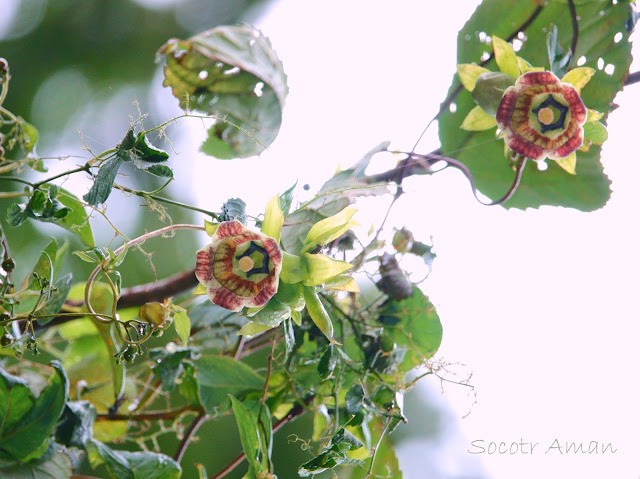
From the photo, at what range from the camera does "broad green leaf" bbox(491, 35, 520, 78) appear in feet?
1.60

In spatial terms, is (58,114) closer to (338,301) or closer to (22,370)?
(22,370)

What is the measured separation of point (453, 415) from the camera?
2.35 ft

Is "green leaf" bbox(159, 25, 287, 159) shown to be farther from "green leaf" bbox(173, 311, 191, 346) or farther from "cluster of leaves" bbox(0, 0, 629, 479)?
"green leaf" bbox(173, 311, 191, 346)

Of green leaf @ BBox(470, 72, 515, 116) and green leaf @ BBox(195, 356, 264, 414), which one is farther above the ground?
green leaf @ BBox(470, 72, 515, 116)

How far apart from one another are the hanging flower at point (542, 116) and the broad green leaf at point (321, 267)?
19cm

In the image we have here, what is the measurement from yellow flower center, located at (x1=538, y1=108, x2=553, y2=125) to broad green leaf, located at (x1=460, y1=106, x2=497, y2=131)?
62 millimetres

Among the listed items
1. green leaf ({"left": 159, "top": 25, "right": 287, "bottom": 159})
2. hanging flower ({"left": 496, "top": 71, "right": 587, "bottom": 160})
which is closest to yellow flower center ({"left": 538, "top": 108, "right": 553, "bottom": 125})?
hanging flower ({"left": 496, "top": 71, "right": 587, "bottom": 160})

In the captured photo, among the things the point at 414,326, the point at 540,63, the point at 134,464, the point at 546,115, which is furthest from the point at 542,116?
the point at 134,464

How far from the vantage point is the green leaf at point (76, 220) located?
44cm

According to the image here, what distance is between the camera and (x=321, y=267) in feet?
1.20

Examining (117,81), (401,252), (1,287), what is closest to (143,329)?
(1,287)

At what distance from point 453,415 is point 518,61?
0.42 metres

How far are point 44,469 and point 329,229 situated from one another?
287 mm

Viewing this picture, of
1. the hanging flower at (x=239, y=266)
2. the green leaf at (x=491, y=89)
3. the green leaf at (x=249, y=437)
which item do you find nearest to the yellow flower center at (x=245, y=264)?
the hanging flower at (x=239, y=266)
